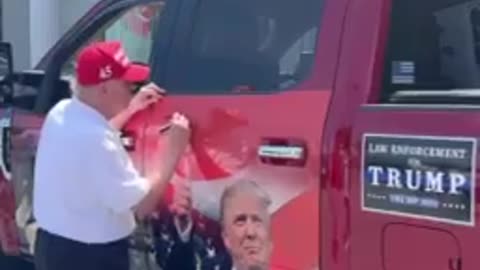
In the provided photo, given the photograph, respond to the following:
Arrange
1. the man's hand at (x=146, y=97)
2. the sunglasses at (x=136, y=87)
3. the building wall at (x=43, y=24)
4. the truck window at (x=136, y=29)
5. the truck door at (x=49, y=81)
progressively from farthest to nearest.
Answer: the building wall at (x=43, y=24), the truck door at (x=49, y=81), the truck window at (x=136, y=29), the man's hand at (x=146, y=97), the sunglasses at (x=136, y=87)

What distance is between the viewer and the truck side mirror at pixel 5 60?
5.82m

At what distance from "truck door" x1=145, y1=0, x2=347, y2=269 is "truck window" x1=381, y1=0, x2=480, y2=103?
193mm

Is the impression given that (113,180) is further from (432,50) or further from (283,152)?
(432,50)

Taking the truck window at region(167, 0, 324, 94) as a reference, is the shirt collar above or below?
below

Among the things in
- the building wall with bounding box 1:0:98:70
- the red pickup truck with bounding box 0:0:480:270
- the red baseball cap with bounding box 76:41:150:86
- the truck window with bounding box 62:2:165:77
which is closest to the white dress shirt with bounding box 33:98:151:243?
the red baseball cap with bounding box 76:41:150:86

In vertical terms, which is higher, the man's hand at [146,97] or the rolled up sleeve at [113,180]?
the man's hand at [146,97]

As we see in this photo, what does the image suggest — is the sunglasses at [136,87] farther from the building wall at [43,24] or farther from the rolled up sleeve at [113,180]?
the building wall at [43,24]

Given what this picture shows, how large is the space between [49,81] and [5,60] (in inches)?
11.9

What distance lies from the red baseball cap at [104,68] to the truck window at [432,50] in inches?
37.4

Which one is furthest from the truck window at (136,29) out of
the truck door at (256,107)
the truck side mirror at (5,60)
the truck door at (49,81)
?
the truck side mirror at (5,60)

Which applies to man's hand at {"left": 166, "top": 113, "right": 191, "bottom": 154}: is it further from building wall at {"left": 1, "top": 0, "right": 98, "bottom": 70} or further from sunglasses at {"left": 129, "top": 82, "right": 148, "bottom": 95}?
building wall at {"left": 1, "top": 0, "right": 98, "bottom": 70}

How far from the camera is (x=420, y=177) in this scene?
11.1 ft

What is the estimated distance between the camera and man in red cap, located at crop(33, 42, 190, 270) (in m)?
4.10

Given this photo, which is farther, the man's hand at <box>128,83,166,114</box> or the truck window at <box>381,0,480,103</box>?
the man's hand at <box>128,83,166,114</box>
